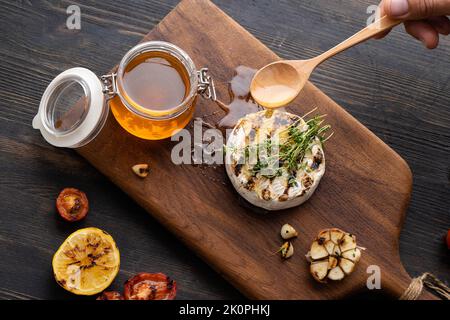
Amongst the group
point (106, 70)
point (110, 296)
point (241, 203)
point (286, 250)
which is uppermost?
point (106, 70)

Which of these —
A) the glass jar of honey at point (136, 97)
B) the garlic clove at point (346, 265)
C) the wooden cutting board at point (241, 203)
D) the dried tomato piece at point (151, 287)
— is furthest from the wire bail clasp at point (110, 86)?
the garlic clove at point (346, 265)

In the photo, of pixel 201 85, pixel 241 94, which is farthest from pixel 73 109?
pixel 241 94

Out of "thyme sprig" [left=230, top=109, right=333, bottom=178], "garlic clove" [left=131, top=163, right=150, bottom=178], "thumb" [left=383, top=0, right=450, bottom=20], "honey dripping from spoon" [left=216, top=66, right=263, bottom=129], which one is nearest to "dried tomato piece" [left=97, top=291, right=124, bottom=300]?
"garlic clove" [left=131, top=163, right=150, bottom=178]

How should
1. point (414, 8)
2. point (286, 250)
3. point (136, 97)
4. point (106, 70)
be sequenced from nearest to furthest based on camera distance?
1. point (414, 8)
2. point (136, 97)
3. point (286, 250)
4. point (106, 70)

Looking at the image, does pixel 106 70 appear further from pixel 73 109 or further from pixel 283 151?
pixel 283 151

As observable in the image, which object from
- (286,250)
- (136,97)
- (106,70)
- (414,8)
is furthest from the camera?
(106,70)

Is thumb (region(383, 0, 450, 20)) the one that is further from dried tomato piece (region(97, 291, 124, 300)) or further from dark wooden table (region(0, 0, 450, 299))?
dried tomato piece (region(97, 291, 124, 300))
